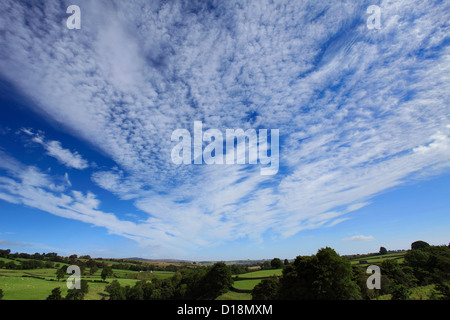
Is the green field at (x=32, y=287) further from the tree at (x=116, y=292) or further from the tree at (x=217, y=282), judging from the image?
the tree at (x=217, y=282)

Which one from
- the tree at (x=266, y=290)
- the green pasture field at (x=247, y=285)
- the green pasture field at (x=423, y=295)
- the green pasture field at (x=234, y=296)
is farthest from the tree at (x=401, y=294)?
the green pasture field at (x=247, y=285)

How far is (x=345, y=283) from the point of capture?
36094mm

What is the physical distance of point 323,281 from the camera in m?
36.7

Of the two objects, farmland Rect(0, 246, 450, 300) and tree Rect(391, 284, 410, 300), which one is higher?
tree Rect(391, 284, 410, 300)

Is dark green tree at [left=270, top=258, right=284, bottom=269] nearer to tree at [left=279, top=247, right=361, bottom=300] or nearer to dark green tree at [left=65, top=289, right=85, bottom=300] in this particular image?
tree at [left=279, top=247, right=361, bottom=300]

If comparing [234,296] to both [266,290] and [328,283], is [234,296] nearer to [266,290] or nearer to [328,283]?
[266,290]

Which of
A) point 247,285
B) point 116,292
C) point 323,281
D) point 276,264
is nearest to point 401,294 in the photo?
point 323,281

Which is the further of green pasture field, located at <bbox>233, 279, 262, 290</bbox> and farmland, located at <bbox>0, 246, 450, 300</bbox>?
green pasture field, located at <bbox>233, 279, 262, 290</bbox>

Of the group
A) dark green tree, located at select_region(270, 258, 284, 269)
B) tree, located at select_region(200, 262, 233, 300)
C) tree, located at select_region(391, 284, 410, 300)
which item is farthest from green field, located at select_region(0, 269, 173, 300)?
tree, located at select_region(391, 284, 410, 300)

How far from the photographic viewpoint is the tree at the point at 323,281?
35.7 m

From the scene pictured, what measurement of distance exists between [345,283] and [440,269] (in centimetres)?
5607

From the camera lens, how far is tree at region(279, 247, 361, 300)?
35719 millimetres
